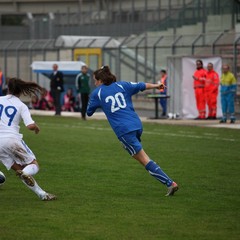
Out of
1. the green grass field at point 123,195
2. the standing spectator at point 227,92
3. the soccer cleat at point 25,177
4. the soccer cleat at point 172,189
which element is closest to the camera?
the green grass field at point 123,195

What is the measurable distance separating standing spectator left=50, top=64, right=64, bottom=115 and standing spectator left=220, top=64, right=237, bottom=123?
7.33m

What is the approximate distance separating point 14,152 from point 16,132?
26 cm

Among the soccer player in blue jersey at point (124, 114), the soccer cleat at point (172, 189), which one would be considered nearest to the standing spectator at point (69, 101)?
the soccer player in blue jersey at point (124, 114)

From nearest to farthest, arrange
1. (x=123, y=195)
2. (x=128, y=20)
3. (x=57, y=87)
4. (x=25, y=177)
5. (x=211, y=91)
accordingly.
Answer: (x=25, y=177) → (x=123, y=195) → (x=211, y=91) → (x=57, y=87) → (x=128, y=20)

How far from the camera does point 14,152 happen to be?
12008 mm

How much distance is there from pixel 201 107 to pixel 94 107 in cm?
1909

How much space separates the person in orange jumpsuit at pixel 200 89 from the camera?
31281 millimetres

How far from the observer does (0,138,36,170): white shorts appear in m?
12.0

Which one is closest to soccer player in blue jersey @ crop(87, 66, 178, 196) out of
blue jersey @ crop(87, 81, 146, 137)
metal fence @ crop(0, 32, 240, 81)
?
blue jersey @ crop(87, 81, 146, 137)

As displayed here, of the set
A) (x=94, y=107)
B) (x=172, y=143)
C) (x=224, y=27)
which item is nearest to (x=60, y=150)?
(x=172, y=143)

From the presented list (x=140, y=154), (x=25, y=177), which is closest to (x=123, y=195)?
(x=140, y=154)

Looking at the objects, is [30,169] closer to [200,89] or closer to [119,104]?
[119,104]

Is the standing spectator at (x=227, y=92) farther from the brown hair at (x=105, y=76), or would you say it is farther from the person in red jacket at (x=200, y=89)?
the brown hair at (x=105, y=76)

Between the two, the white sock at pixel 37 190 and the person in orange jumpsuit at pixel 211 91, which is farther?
the person in orange jumpsuit at pixel 211 91
